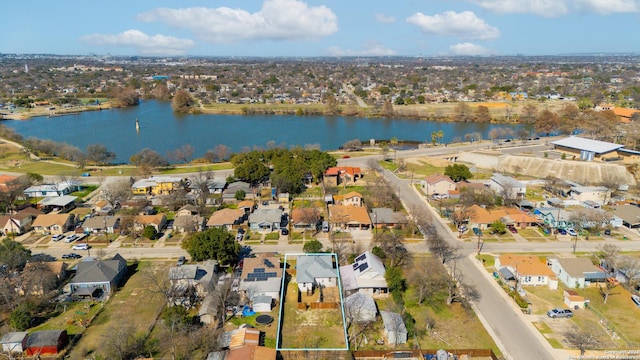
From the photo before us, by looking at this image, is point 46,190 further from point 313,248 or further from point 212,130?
point 212,130

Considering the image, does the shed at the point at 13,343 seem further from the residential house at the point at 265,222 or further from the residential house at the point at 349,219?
the residential house at the point at 349,219

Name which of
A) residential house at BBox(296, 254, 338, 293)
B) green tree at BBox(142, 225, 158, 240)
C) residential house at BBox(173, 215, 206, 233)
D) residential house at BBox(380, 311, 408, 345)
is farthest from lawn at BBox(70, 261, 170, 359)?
residential house at BBox(380, 311, 408, 345)

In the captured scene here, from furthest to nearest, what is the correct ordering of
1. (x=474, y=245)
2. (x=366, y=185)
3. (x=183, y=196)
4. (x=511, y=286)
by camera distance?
(x=366, y=185), (x=183, y=196), (x=474, y=245), (x=511, y=286)

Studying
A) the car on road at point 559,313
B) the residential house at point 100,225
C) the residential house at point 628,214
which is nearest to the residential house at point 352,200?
the residential house at point 100,225

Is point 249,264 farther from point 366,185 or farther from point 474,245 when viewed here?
point 366,185

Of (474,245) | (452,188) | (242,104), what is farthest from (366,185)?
(242,104)

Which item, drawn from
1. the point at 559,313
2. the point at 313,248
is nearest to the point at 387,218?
the point at 313,248
